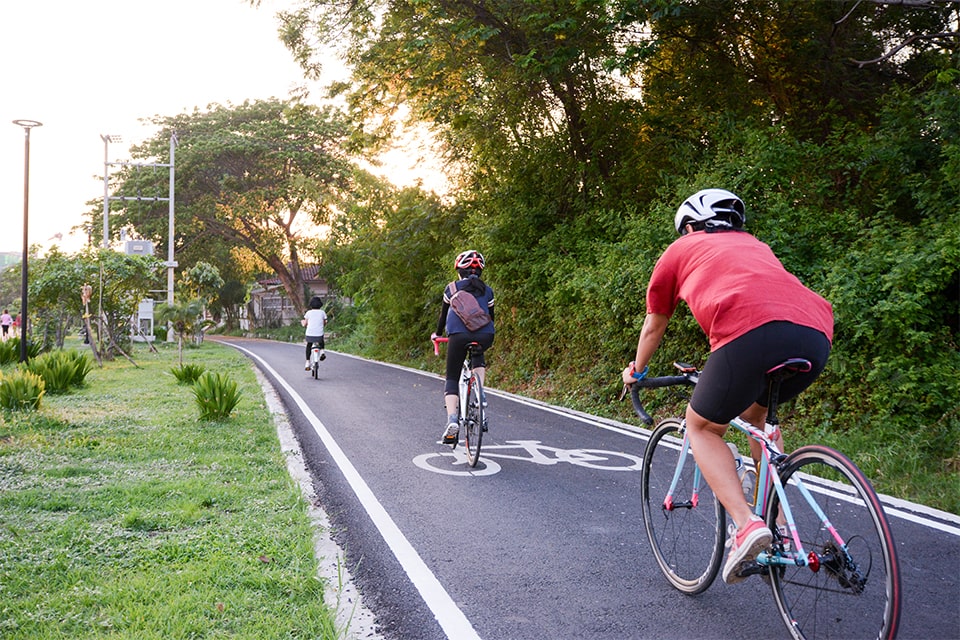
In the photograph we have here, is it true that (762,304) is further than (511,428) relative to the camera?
No

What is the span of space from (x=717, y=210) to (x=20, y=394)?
9595 millimetres

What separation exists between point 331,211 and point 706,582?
39.2 meters

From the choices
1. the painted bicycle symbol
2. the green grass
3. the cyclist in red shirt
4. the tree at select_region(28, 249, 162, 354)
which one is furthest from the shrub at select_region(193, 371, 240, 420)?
the tree at select_region(28, 249, 162, 354)

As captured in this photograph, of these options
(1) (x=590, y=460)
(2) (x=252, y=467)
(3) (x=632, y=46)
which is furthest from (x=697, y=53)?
(2) (x=252, y=467)

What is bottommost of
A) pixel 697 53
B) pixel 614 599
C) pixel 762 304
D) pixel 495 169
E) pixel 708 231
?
pixel 614 599

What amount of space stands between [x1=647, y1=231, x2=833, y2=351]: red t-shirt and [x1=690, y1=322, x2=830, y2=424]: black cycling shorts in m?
0.04

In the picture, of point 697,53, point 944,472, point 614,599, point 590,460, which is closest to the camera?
point 614,599

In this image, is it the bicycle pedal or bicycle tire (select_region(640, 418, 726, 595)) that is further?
bicycle tire (select_region(640, 418, 726, 595))

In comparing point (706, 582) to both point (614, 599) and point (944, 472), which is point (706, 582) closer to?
point (614, 599)

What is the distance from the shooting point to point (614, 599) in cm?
390

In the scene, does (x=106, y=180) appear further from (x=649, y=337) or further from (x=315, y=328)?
(x=649, y=337)

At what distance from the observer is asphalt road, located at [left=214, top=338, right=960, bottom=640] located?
A: 362 centimetres

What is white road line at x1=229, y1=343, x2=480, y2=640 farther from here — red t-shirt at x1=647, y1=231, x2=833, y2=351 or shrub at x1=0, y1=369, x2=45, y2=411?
shrub at x1=0, y1=369, x2=45, y2=411

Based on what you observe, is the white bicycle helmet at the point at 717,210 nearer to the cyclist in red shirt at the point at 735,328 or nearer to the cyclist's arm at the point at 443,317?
the cyclist in red shirt at the point at 735,328
